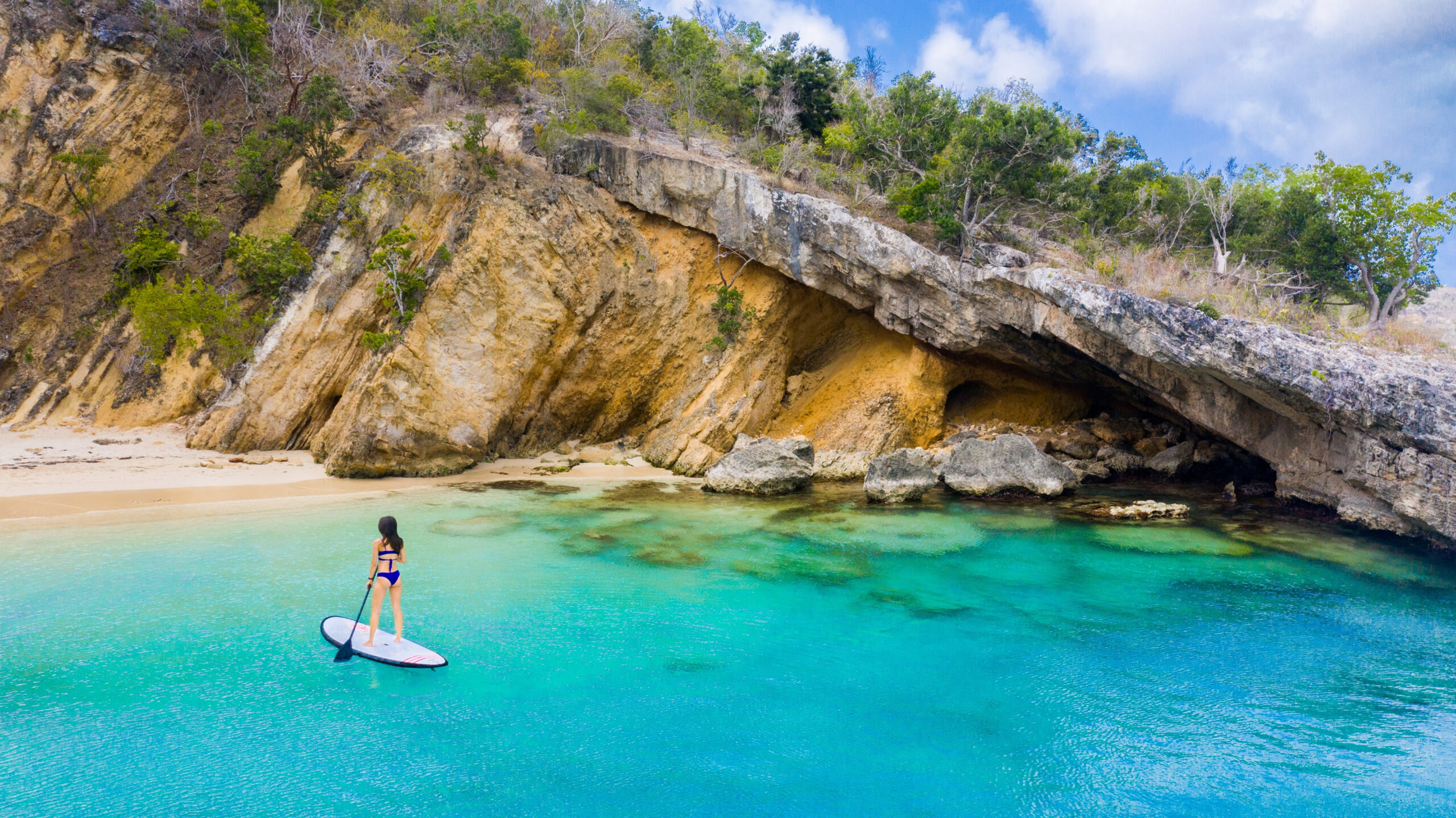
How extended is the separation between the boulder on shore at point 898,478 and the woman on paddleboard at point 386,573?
11.2 metres

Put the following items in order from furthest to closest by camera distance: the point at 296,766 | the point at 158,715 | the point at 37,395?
the point at 37,395 < the point at 158,715 < the point at 296,766

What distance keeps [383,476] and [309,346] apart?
3962 mm

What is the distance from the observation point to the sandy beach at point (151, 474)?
43.2 ft

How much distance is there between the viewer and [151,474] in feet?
48.8

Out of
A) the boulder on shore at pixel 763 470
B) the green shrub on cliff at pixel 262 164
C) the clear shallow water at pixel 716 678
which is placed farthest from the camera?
the green shrub on cliff at pixel 262 164

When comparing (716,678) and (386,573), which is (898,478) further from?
(386,573)

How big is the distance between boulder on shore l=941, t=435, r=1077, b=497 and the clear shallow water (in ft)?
13.7

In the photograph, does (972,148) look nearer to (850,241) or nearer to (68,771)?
(850,241)

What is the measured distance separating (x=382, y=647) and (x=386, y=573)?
2.61 feet

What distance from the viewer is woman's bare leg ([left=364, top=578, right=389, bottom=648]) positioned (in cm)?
754

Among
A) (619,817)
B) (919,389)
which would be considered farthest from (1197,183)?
(619,817)

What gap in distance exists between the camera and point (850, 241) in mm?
18688

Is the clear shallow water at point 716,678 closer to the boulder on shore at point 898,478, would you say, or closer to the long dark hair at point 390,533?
the long dark hair at point 390,533

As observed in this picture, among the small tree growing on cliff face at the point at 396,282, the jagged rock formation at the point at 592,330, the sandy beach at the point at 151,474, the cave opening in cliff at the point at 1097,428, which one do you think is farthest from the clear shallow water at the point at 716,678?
the cave opening in cliff at the point at 1097,428
